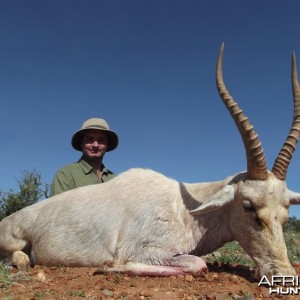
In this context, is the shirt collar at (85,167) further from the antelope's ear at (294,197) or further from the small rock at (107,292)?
the small rock at (107,292)

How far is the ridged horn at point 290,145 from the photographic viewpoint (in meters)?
5.12

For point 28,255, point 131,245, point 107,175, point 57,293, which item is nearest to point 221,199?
point 131,245

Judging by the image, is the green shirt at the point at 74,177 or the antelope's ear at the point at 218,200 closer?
the antelope's ear at the point at 218,200

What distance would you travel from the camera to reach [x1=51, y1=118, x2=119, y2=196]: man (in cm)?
834

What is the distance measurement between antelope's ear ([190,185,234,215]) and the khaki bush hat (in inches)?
158

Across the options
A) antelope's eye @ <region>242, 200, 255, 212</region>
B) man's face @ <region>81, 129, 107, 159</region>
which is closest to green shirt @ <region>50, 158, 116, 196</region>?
man's face @ <region>81, 129, 107, 159</region>

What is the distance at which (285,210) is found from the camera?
4875 millimetres

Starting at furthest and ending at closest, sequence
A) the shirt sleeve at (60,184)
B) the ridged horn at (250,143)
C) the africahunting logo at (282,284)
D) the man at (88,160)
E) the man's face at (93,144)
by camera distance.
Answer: the man's face at (93,144), the man at (88,160), the shirt sleeve at (60,184), the ridged horn at (250,143), the africahunting logo at (282,284)

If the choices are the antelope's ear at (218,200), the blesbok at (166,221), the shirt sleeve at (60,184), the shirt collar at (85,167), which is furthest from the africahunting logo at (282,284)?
the shirt collar at (85,167)

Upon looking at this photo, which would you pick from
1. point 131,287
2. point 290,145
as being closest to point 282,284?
point 131,287

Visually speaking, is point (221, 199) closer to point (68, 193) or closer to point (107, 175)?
point (68, 193)

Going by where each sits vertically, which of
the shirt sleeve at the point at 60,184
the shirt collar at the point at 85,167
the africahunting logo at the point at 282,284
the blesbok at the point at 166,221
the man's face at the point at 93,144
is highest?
the man's face at the point at 93,144

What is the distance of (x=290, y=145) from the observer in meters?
5.24

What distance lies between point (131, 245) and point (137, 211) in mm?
448
